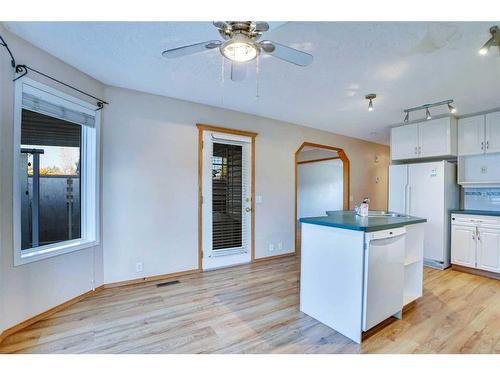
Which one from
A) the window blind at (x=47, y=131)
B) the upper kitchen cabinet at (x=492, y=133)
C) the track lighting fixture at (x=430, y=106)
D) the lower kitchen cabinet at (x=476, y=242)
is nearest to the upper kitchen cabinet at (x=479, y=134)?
the upper kitchen cabinet at (x=492, y=133)

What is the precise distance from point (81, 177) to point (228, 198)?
190 cm

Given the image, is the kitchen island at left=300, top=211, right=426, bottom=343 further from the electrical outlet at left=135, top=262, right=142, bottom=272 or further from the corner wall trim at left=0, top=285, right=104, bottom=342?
the corner wall trim at left=0, top=285, right=104, bottom=342

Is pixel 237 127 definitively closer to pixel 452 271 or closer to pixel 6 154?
pixel 6 154

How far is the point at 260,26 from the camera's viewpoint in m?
1.34

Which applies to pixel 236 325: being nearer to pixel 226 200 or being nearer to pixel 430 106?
pixel 226 200

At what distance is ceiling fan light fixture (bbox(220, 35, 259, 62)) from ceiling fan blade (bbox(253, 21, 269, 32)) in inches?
3.2

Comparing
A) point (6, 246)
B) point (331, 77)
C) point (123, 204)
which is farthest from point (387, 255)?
point (6, 246)

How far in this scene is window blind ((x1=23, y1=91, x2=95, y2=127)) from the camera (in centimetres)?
210

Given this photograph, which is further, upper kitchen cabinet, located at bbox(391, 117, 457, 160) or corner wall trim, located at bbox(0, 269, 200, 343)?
upper kitchen cabinet, located at bbox(391, 117, 457, 160)

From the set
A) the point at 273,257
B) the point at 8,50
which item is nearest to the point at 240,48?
the point at 8,50

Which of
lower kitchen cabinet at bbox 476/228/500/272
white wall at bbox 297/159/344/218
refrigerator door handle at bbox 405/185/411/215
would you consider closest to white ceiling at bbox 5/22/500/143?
refrigerator door handle at bbox 405/185/411/215
